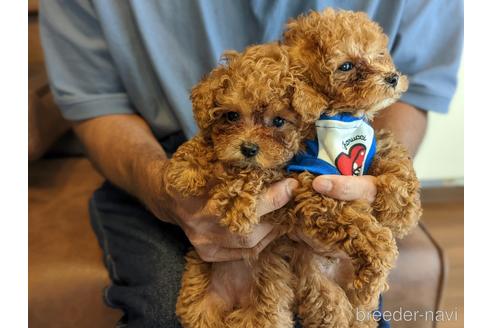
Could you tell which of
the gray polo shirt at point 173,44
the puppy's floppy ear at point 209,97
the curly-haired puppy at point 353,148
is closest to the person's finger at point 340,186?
the curly-haired puppy at point 353,148

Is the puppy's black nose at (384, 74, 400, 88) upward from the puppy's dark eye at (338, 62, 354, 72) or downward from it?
downward

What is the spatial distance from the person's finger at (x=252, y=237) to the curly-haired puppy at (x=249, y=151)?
21 mm

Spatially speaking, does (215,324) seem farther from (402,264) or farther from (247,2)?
(247,2)

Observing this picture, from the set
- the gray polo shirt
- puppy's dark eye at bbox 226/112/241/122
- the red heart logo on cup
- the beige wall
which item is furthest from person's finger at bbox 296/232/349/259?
the beige wall

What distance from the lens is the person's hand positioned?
0.85 m

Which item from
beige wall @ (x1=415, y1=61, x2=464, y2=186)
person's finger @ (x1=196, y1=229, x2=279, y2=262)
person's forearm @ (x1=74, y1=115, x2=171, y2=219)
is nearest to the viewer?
person's finger @ (x1=196, y1=229, x2=279, y2=262)

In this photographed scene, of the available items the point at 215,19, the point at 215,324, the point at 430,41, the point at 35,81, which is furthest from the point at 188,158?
the point at 35,81

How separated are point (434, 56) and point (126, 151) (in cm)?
95

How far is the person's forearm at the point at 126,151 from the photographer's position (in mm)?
1208

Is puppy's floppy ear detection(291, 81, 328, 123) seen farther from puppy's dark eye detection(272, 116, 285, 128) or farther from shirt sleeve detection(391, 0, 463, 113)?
shirt sleeve detection(391, 0, 463, 113)

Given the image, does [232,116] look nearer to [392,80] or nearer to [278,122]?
[278,122]

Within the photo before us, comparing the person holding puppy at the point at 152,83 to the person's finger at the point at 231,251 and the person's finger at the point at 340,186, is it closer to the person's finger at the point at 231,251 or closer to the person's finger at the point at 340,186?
the person's finger at the point at 231,251

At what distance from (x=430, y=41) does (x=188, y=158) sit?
2.89ft

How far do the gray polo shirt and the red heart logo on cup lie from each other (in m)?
0.51
